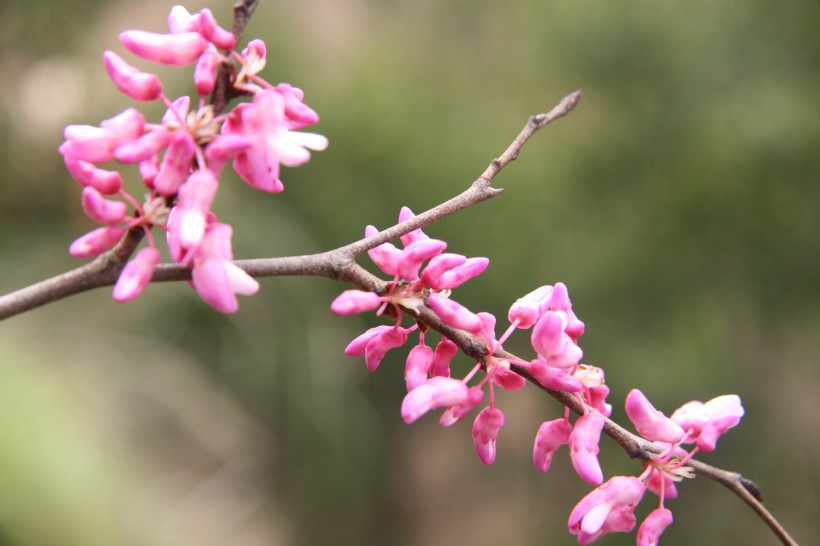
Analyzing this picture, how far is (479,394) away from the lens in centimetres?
42

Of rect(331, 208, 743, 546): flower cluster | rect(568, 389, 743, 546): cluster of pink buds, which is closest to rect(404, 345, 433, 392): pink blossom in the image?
rect(331, 208, 743, 546): flower cluster

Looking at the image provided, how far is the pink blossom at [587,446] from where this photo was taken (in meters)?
0.43

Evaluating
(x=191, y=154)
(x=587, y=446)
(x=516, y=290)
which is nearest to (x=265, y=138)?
(x=191, y=154)

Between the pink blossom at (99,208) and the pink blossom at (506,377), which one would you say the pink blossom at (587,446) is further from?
the pink blossom at (99,208)

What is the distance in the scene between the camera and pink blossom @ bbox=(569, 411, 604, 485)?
1.42 ft

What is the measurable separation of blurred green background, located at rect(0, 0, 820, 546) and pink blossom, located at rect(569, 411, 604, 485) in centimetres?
162

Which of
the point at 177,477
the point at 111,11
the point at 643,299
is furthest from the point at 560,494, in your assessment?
the point at 111,11

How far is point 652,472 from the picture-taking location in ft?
1.55

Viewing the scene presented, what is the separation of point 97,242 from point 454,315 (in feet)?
0.58

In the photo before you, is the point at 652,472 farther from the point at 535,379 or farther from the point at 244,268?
the point at 244,268

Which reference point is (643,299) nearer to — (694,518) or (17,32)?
(694,518)

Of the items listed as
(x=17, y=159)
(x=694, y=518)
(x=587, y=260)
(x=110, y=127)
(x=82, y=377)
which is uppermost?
(x=17, y=159)

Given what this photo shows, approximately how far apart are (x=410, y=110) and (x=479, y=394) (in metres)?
1.94

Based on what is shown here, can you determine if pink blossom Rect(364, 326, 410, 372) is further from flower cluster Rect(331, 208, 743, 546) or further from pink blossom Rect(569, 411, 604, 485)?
pink blossom Rect(569, 411, 604, 485)
